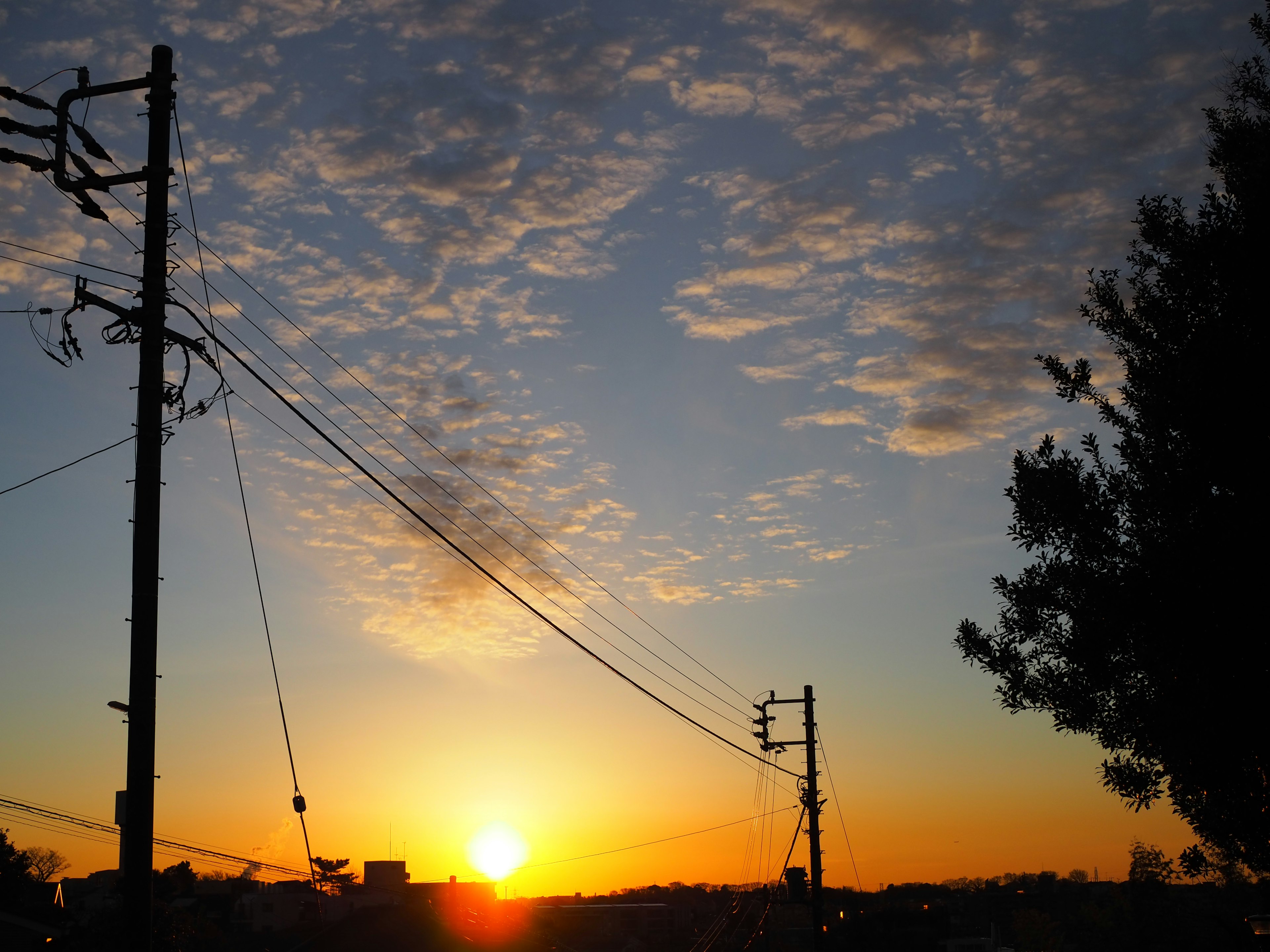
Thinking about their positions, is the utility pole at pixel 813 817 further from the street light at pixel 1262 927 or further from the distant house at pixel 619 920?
the distant house at pixel 619 920

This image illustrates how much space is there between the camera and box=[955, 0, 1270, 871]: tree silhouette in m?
11.3

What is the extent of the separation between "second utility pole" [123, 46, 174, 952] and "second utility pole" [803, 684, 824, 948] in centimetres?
2964

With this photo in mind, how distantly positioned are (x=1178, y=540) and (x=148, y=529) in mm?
11927

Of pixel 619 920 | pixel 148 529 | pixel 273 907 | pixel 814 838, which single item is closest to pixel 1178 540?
pixel 148 529

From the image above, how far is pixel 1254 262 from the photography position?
12.3 m

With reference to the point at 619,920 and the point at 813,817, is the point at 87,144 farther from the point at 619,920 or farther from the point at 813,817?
the point at 619,920

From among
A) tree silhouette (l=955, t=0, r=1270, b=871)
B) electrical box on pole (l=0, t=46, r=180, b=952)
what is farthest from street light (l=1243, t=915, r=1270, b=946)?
electrical box on pole (l=0, t=46, r=180, b=952)

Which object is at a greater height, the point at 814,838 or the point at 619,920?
the point at 814,838

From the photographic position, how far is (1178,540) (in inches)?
459

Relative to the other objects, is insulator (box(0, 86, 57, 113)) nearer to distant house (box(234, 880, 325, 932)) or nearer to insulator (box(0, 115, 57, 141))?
insulator (box(0, 115, 57, 141))

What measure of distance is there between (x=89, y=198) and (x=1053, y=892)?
657 feet

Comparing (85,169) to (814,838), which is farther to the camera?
(814,838)

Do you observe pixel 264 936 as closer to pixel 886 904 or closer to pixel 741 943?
pixel 741 943

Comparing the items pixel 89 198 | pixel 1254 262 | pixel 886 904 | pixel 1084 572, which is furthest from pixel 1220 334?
pixel 886 904
